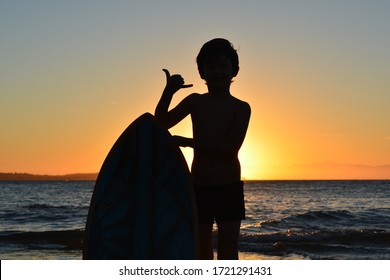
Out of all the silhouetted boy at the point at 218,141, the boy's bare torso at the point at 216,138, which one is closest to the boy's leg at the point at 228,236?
the silhouetted boy at the point at 218,141

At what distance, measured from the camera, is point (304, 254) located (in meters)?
12.1

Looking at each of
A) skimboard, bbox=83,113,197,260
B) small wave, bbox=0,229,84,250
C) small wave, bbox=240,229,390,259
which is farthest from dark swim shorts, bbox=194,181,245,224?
small wave, bbox=0,229,84,250

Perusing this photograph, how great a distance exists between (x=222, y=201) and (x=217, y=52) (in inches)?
39.6

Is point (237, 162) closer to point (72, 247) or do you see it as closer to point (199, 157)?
point (199, 157)

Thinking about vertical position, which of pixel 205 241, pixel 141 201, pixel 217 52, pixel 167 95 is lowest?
pixel 205 241

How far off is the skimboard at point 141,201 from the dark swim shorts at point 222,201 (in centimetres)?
31

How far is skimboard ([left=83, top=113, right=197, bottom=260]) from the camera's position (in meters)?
4.03

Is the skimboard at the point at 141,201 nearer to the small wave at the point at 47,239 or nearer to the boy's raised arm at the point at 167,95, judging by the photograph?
the boy's raised arm at the point at 167,95

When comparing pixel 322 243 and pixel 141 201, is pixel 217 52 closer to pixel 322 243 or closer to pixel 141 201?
pixel 141 201

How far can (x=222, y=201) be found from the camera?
354 centimetres

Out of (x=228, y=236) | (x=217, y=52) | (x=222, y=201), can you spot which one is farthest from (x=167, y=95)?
(x=228, y=236)

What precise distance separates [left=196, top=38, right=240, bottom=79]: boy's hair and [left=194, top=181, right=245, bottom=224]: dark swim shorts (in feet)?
2.64

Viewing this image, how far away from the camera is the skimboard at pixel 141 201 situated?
403 cm
